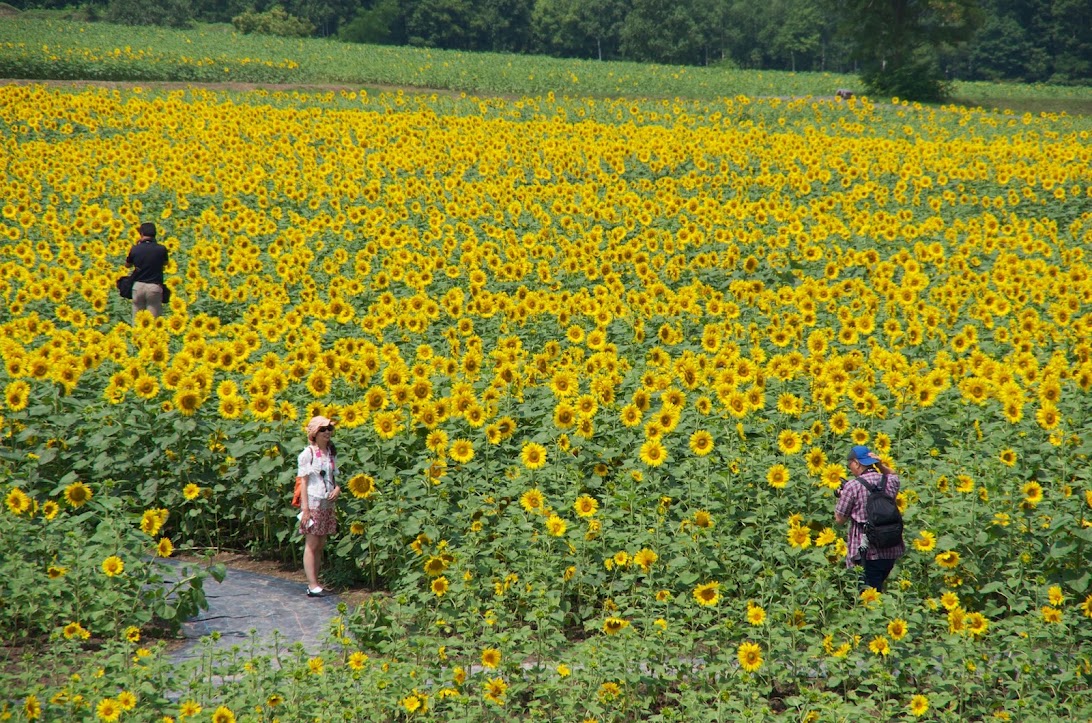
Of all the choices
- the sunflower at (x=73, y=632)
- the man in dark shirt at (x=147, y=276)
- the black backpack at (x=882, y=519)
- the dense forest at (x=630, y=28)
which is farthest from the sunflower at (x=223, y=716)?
the dense forest at (x=630, y=28)

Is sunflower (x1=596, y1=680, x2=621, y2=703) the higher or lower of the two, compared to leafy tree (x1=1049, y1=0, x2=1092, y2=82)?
lower

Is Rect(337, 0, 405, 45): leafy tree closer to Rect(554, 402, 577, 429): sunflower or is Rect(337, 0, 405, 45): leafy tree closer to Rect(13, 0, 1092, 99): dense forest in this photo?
Rect(13, 0, 1092, 99): dense forest

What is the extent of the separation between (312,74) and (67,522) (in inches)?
1518

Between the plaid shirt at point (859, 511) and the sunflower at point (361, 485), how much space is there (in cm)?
323

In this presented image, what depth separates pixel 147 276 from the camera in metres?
11.9

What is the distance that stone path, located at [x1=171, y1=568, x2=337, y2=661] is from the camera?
643cm

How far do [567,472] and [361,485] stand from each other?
151 cm

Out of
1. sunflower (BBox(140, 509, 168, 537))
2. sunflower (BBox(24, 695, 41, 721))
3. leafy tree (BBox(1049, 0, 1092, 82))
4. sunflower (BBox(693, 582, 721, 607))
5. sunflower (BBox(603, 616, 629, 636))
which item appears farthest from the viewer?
leafy tree (BBox(1049, 0, 1092, 82))

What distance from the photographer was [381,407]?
313 inches

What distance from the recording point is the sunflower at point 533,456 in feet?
24.2

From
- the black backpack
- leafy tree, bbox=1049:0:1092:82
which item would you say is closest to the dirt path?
the black backpack

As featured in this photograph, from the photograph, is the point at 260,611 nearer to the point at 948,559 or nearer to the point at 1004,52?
the point at 948,559

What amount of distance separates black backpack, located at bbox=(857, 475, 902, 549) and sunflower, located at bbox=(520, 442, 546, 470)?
7.40 feet

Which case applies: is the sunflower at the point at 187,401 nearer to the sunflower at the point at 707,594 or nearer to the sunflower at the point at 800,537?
the sunflower at the point at 707,594
